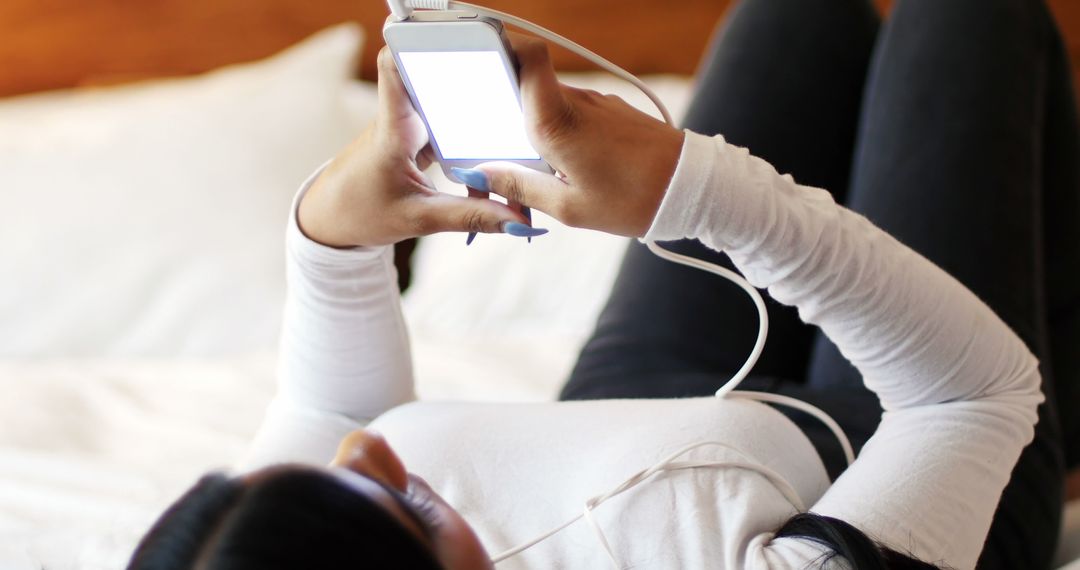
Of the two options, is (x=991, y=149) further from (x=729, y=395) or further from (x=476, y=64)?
(x=476, y=64)

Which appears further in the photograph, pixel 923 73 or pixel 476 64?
pixel 923 73

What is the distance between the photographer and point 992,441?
0.67 m

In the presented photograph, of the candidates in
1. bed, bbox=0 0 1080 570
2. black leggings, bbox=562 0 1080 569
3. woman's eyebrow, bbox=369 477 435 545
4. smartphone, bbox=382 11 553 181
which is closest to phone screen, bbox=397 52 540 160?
smartphone, bbox=382 11 553 181

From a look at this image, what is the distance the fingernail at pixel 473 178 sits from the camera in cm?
59

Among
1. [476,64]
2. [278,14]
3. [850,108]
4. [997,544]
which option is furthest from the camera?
[278,14]

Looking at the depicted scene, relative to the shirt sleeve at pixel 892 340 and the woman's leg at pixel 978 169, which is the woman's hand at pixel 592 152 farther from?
the woman's leg at pixel 978 169

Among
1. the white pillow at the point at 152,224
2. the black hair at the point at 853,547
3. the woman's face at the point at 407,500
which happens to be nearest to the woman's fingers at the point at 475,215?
the woman's face at the point at 407,500

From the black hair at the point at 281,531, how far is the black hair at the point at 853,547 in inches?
9.6

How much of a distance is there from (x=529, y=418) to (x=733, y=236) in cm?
23

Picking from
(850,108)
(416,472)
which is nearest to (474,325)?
(850,108)

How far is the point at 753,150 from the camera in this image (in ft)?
3.36

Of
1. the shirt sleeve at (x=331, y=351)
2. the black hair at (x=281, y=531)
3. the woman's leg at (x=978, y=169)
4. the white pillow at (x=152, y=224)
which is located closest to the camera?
the black hair at (x=281, y=531)

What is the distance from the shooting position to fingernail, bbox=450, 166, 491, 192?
588 mm

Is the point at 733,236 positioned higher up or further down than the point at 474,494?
higher up
